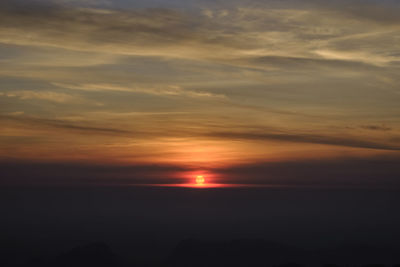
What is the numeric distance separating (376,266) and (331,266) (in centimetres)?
1436

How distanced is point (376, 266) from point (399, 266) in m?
38.2

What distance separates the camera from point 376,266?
624ft

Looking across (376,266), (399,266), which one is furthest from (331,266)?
(399,266)

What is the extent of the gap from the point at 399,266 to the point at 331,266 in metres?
42.5

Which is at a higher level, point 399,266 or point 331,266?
point 399,266

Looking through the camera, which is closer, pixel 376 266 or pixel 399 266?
pixel 399 266

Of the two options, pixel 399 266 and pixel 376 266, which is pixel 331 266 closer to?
pixel 376 266

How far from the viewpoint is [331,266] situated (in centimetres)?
19375

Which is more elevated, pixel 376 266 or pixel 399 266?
pixel 399 266

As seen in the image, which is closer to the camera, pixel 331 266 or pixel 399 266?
pixel 399 266

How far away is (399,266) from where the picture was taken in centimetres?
15325
